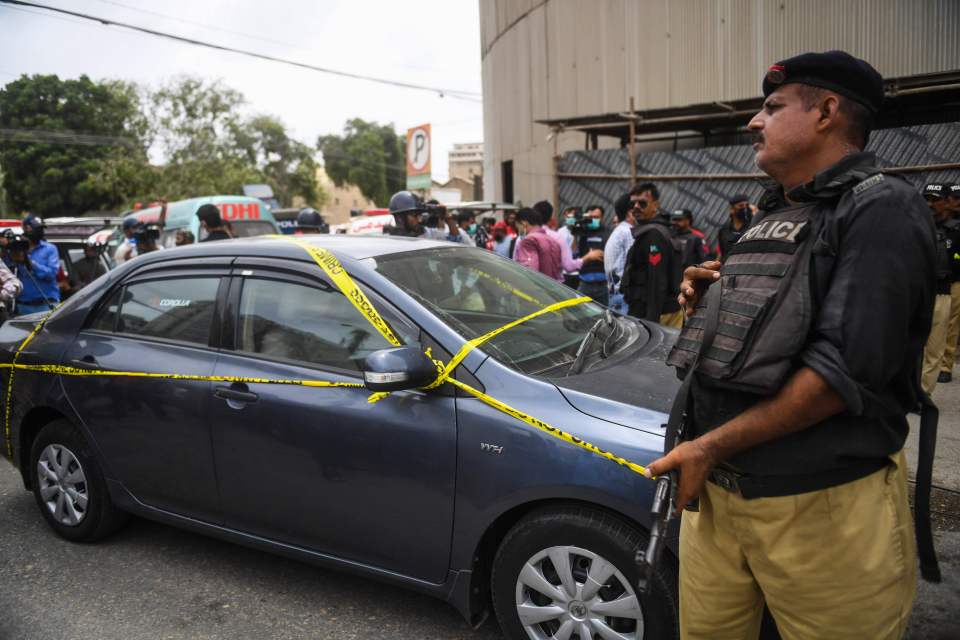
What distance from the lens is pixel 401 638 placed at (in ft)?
9.57

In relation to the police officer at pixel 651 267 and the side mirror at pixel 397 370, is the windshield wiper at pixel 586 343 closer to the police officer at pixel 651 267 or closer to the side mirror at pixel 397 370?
the side mirror at pixel 397 370

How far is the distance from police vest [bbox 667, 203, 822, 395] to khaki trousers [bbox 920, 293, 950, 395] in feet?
16.9

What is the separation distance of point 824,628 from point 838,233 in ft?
2.76

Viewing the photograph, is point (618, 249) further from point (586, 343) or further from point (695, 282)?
point (695, 282)

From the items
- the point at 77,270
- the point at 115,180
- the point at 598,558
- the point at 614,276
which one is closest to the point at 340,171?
the point at 115,180

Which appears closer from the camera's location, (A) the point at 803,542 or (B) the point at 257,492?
(A) the point at 803,542

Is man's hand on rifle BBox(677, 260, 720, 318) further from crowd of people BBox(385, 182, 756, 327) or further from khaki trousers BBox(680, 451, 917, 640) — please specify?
crowd of people BBox(385, 182, 756, 327)

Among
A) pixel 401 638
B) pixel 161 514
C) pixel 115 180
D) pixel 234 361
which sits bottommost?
pixel 401 638

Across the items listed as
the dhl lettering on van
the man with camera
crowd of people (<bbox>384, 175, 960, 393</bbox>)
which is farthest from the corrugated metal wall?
the dhl lettering on van

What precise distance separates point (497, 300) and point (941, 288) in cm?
481

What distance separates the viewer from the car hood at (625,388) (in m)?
2.43

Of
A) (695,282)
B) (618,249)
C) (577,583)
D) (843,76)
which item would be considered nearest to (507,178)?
(618,249)

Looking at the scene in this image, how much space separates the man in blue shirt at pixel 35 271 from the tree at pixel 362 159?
6076 cm

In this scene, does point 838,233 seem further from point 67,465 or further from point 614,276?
point 614,276
